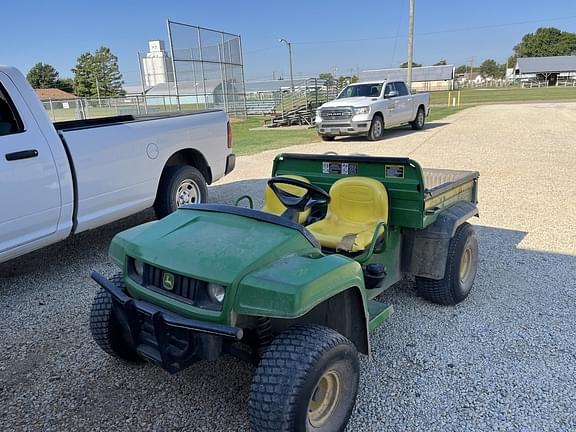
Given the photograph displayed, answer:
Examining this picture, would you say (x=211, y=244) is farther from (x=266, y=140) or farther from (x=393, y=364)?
(x=266, y=140)

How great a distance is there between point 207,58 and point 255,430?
72.2ft

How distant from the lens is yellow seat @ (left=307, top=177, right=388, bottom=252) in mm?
3297

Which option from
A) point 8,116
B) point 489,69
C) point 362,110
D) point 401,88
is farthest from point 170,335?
point 489,69

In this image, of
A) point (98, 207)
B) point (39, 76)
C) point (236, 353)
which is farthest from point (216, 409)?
point (39, 76)

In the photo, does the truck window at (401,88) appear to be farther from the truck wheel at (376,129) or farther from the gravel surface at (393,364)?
the gravel surface at (393,364)

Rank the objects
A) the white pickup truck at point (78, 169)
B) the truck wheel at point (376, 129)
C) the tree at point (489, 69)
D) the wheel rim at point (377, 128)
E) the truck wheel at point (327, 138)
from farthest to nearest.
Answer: the tree at point (489, 69)
the truck wheel at point (327, 138)
the wheel rim at point (377, 128)
the truck wheel at point (376, 129)
the white pickup truck at point (78, 169)

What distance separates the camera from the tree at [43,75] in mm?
67006

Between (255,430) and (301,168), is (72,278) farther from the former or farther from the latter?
(255,430)

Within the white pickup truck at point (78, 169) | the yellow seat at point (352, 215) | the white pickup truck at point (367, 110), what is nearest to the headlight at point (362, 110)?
the white pickup truck at point (367, 110)

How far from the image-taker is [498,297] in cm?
396

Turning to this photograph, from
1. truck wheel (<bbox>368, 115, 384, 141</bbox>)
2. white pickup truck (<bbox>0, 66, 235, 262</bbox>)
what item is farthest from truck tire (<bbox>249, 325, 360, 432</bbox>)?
truck wheel (<bbox>368, 115, 384, 141</bbox>)

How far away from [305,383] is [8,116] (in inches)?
144

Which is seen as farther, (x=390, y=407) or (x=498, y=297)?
(x=498, y=297)

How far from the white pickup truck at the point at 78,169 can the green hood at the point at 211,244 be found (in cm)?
184
